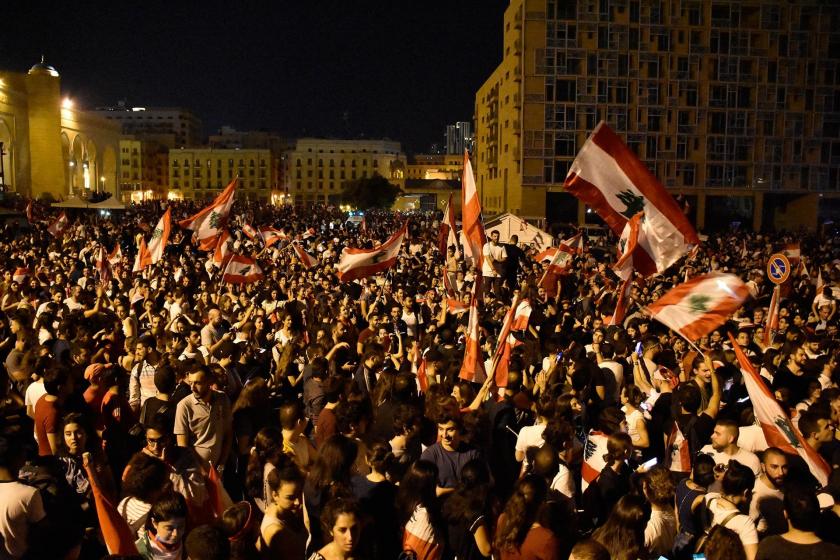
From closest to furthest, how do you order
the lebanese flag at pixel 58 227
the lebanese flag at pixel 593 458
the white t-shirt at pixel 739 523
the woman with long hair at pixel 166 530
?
the woman with long hair at pixel 166 530, the white t-shirt at pixel 739 523, the lebanese flag at pixel 593 458, the lebanese flag at pixel 58 227

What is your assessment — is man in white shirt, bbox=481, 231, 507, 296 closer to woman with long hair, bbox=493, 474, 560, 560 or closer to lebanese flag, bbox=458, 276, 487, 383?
lebanese flag, bbox=458, 276, 487, 383

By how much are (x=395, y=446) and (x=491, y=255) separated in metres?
10.7

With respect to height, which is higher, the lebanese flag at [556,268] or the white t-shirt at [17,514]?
the lebanese flag at [556,268]

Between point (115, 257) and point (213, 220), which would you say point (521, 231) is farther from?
point (115, 257)

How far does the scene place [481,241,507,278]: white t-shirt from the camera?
49.8 ft

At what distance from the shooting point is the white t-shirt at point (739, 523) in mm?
3924

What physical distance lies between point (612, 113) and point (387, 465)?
179 feet

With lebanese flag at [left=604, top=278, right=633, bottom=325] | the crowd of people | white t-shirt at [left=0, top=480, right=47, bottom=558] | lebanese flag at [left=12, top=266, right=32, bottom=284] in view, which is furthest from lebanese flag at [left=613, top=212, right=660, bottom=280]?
lebanese flag at [left=12, top=266, right=32, bottom=284]

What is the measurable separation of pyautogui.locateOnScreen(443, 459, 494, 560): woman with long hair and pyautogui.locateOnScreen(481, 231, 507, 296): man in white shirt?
1099cm

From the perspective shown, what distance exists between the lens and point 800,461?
15.3 ft

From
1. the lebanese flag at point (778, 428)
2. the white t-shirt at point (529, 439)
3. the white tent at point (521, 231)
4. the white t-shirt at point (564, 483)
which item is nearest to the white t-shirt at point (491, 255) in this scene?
the white tent at point (521, 231)

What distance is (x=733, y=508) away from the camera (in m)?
4.09

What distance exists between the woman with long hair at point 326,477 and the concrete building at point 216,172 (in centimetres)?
13787

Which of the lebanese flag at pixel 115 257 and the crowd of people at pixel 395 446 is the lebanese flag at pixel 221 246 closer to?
the lebanese flag at pixel 115 257
